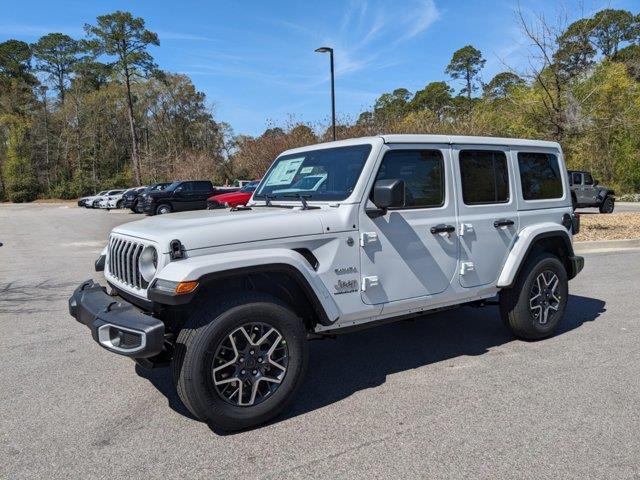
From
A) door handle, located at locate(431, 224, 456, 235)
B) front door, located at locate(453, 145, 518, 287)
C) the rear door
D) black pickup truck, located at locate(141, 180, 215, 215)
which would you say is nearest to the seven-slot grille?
door handle, located at locate(431, 224, 456, 235)

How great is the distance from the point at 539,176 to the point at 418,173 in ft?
5.58

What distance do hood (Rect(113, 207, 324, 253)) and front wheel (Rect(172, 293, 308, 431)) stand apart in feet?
1.30

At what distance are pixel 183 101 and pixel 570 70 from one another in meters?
61.6

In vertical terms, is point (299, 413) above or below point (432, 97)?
below

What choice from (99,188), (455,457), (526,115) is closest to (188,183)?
(526,115)

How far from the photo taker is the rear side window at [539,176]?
16.7 ft

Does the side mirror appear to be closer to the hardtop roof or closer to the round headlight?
the hardtop roof

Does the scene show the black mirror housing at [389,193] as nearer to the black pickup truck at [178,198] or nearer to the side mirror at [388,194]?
the side mirror at [388,194]

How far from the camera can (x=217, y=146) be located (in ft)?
224

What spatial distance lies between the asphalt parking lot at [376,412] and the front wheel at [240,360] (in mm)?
173

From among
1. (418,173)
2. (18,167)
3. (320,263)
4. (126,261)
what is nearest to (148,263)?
(126,261)

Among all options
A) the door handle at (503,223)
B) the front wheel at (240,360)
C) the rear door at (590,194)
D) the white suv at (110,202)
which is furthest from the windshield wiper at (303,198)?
the white suv at (110,202)

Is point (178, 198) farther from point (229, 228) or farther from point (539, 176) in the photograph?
point (229, 228)

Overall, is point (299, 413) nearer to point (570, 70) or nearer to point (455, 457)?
point (455, 457)
